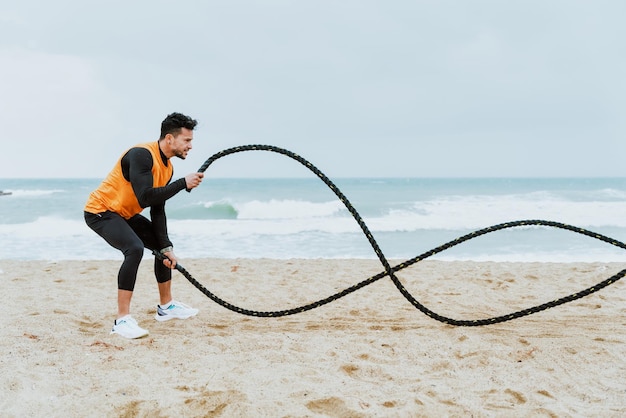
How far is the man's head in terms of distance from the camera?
345 centimetres

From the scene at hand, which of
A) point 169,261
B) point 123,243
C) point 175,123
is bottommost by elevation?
Answer: point 169,261

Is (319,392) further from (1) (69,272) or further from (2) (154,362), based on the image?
(1) (69,272)

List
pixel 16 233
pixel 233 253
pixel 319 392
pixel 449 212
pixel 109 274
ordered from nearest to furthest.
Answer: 1. pixel 319 392
2. pixel 109 274
3. pixel 233 253
4. pixel 16 233
5. pixel 449 212

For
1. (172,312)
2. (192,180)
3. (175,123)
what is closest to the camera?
(192,180)

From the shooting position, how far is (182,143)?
348cm

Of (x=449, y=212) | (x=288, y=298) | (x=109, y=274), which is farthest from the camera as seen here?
(x=449, y=212)

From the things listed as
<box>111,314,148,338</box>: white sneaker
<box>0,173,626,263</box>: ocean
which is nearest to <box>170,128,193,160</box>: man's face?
<box>111,314,148,338</box>: white sneaker

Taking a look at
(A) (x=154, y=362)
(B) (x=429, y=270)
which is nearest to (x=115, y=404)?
(A) (x=154, y=362)

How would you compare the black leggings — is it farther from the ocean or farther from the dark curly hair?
the ocean

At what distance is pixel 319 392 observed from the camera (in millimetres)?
2574

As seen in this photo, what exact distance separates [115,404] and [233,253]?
745 centimetres

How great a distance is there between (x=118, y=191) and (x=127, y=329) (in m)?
0.87

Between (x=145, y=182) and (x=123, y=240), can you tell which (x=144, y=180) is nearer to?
(x=145, y=182)

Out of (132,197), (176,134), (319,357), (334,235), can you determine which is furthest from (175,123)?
(334,235)
